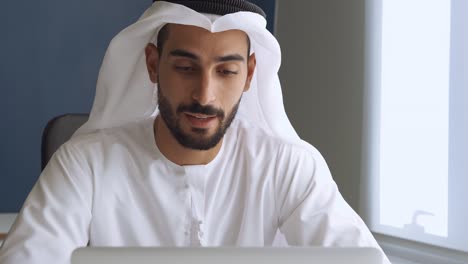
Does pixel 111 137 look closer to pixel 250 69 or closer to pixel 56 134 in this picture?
pixel 56 134

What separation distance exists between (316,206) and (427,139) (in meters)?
0.83

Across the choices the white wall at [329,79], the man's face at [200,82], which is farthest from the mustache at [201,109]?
the white wall at [329,79]

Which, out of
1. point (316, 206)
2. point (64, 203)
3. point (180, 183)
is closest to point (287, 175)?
point (316, 206)

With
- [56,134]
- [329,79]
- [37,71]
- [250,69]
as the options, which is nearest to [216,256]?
[250,69]

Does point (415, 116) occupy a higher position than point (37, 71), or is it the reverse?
point (37, 71)

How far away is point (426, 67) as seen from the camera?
2.34m

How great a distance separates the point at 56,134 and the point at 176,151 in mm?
537

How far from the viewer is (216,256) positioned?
80 cm

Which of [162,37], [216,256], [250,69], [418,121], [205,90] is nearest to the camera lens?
[216,256]

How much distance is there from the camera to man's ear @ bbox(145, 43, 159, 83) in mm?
1808

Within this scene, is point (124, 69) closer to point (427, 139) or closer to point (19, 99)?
point (427, 139)

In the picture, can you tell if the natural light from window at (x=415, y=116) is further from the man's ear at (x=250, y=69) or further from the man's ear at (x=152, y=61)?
the man's ear at (x=152, y=61)

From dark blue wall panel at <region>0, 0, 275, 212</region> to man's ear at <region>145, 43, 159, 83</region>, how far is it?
1764 mm

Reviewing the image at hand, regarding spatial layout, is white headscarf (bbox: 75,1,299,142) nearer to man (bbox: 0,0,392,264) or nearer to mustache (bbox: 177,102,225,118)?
man (bbox: 0,0,392,264)
